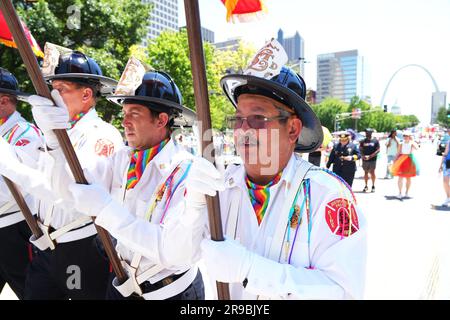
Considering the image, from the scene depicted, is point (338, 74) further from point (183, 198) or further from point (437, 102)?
point (183, 198)

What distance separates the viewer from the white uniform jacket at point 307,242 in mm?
1500

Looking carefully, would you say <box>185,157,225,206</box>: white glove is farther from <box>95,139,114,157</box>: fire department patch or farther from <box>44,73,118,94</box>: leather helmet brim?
<box>44,73,118,94</box>: leather helmet brim

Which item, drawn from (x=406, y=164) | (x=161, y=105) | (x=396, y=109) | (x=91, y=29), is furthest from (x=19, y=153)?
(x=396, y=109)

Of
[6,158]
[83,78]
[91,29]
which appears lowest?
[6,158]

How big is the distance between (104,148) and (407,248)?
4.82 meters

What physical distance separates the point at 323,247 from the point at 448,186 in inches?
335

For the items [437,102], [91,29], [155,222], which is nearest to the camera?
[155,222]

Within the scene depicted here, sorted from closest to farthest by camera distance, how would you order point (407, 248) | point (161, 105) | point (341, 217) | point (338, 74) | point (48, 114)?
point (341, 217)
point (48, 114)
point (161, 105)
point (407, 248)
point (338, 74)

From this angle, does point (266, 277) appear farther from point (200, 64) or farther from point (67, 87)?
point (67, 87)

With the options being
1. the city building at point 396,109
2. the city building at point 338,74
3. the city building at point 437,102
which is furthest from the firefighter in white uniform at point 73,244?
the city building at point 396,109

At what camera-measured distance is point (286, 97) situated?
181 centimetres

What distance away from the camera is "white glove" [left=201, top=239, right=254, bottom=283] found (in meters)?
1.56

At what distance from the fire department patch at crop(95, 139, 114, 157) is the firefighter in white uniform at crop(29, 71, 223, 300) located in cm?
7

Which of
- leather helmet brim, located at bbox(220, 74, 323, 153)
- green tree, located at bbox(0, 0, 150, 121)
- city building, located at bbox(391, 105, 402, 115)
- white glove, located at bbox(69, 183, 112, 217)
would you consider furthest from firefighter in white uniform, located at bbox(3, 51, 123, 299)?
city building, located at bbox(391, 105, 402, 115)
